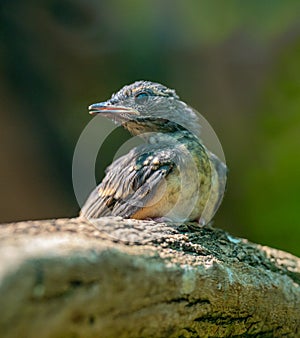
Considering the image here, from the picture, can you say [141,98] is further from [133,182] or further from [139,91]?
[133,182]

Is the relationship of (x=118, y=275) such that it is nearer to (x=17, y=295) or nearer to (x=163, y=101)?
(x=17, y=295)

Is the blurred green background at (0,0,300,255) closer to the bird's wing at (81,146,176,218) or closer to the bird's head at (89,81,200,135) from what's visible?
the bird's head at (89,81,200,135)

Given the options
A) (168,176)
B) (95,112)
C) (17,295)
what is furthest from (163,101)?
(17,295)

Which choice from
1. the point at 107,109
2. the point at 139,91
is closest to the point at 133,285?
the point at 107,109

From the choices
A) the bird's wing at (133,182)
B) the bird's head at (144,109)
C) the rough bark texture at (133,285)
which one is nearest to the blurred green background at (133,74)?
the bird's head at (144,109)

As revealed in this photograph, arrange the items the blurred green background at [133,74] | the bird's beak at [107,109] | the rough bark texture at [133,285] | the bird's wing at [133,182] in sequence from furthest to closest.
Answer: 1. the blurred green background at [133,74]
2. the bird's beak at [107,109]
3. the bird's wing at [133,182]
4. the rough bark texture at [133,285]

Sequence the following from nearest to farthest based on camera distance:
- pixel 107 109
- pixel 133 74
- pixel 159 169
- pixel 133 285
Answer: pixel 133 285 < pixel 159 169 < pixel 107 109 < pixel 133 74

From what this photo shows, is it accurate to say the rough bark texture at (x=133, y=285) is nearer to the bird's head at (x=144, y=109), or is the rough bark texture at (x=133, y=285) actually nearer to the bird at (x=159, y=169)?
the bird at (x=159, y=169)
